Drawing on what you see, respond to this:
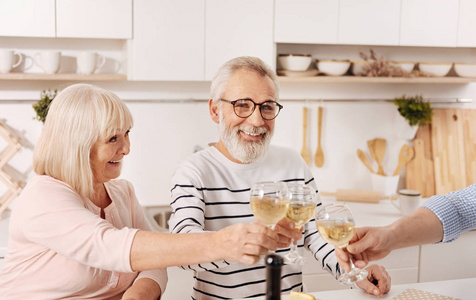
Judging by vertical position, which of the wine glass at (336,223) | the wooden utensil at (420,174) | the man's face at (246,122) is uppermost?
the man's face at (246,122)

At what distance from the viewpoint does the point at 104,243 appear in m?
1.45

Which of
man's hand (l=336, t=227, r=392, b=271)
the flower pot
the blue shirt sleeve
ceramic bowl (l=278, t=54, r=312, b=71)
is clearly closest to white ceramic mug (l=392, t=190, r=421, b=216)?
the flower pot

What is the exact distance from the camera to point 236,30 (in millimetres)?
2787

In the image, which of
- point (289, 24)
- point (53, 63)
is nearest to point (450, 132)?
point (289, 24)

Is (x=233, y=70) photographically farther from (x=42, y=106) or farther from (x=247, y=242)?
(x=42, y=106)

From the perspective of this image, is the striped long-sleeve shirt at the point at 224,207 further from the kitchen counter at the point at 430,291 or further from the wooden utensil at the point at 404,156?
Answer: the wooden utensil at the point at 404,156

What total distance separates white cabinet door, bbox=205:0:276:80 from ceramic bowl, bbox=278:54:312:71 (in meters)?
0.16

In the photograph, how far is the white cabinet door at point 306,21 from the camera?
2830mm

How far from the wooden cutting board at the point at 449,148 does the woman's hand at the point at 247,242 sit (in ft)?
7.23

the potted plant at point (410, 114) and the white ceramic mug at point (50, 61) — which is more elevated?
the white ceramic mug at point (50, 61)

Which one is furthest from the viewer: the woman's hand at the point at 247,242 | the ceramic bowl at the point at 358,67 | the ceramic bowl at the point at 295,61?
the ceramic bowl at the point at 358,67

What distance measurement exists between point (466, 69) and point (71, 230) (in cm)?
254

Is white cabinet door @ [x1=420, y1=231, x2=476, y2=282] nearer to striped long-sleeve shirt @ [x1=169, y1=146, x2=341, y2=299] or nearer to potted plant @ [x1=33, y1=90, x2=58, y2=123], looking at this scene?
striped long-sleeve shirt @ [x1=169, y1=146, x2=341, y2=299]

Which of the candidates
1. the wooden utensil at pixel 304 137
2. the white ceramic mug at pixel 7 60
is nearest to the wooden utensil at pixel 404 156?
the wooden utensil at pixel 304 137
